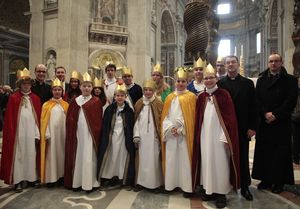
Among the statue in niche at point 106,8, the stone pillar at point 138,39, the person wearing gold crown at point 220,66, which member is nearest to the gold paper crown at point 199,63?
the person wearing gold crown at point 220,66

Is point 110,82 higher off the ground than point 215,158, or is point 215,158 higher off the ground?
point 110,82

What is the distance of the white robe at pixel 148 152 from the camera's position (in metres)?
4.42

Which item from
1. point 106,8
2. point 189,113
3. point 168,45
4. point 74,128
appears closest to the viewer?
point 189,113

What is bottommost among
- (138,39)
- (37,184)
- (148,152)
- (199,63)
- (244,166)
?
(37,184)

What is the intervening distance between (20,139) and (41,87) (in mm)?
1100

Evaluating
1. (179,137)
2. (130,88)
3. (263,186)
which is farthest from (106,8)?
(263,186)

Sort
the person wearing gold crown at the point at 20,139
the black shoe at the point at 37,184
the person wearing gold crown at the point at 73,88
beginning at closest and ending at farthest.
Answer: the person wearing gold crown at the point at 20,139, the black shoe at the point at 37,184, the person wearing gold crown at the point at 73,88

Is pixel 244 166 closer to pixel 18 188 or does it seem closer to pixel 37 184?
pixel 37 184

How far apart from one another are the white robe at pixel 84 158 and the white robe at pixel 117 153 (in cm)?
23

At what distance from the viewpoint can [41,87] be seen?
5301mm

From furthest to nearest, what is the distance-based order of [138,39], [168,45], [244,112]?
[168,45] < [138,39] < [244,112]

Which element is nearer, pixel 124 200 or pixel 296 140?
pixel 124 200

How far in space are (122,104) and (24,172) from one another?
1.95 metres

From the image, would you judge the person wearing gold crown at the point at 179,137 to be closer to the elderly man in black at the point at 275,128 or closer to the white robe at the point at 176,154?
the white robe at the point at 176,154
